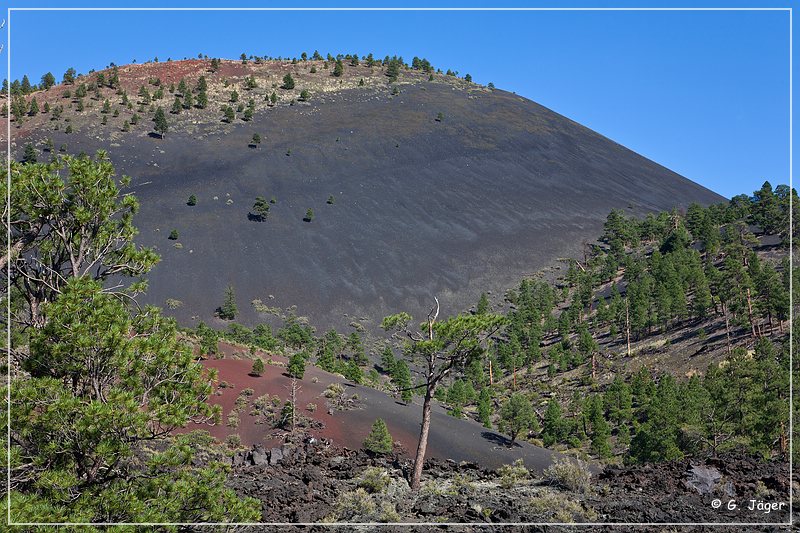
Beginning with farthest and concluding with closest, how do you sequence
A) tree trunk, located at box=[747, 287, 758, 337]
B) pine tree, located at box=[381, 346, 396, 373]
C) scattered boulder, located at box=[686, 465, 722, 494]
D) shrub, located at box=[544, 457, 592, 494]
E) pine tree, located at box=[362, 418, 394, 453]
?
1. pine tree, located at box=[381, 346, 396, 373]
2. tree trunk, located at box=[747, 287, 758, 337]
3. pine tree, located at box=[362, 418, 394, 453]
4. shrub, located at box=[544, 457, 592, 494]
5. scattered boulder, located at box=[686, 465, 722, 494]

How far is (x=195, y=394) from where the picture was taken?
11.8 meters

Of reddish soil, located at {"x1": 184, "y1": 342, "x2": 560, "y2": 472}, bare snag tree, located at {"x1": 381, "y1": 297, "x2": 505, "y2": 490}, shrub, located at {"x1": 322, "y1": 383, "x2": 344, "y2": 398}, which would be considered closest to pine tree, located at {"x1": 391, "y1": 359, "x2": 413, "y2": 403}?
reddish soil, located at {"x1": 184, "y1": 342, "x2": 560, "y2": 472}

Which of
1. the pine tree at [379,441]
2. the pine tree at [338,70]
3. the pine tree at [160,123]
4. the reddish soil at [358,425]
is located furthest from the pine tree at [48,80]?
the pine tree at [379,441]

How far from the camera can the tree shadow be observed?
3631 centimetres

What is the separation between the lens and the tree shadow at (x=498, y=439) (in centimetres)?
3631

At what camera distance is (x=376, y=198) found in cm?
11525

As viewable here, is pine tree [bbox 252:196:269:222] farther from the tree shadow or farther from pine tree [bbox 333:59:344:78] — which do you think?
the tree shadow

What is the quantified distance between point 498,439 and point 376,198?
81.1m

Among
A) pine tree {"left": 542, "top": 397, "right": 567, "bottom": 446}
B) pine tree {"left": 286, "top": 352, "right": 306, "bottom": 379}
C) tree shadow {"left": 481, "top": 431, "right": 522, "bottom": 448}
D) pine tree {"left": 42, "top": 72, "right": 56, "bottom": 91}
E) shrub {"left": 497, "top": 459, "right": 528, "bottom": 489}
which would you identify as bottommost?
pine tree {"left": 542, "top": 397, "right": 567, "bottom": 446}

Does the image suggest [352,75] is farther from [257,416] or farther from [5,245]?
[5,245]

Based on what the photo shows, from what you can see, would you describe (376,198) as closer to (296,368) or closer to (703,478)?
(296,368)

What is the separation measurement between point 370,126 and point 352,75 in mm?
32770

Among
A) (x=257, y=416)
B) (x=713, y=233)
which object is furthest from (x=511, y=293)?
(x=257, y=416)

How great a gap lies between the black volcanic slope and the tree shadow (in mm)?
46257
